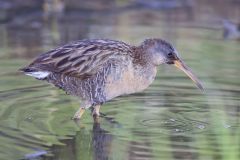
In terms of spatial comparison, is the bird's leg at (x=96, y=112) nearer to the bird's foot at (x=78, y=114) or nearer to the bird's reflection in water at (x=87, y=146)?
the bird's foot at (x=78, y=114)

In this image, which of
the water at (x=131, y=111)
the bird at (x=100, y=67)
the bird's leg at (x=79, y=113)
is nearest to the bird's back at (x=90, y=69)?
the bird at (x=100, y=67)

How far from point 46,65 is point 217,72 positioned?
3701mm

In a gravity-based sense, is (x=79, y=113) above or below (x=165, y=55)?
below

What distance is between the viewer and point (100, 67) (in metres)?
9.17

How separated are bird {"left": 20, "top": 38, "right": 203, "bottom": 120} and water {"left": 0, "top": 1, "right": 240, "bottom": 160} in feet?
1.29

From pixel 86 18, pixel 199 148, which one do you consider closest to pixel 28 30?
pixel 86 18

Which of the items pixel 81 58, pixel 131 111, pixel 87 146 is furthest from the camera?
pixel 131 111

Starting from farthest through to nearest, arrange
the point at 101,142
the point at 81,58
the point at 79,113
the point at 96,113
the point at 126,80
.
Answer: the point at 96,113, the point at 79,113, the point at 81,58, the point at 126,80, the point at 101,142

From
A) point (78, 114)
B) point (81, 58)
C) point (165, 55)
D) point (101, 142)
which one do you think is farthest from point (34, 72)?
point (165, 55)

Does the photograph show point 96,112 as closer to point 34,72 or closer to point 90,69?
point 90,69

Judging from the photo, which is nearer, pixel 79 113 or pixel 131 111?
pixel 79 113

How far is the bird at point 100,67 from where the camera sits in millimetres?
9156

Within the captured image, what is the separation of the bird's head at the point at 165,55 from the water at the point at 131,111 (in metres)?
0.27

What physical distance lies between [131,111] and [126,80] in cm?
72
